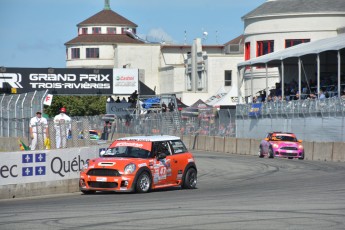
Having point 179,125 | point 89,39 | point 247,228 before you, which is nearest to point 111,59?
point 89,39

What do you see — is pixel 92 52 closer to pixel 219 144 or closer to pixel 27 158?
pixel 219 144

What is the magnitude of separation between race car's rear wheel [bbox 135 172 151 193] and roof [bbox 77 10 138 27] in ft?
408

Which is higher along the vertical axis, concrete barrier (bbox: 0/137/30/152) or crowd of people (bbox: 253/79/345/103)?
crowd of people (bbox: 253/79/345/103)

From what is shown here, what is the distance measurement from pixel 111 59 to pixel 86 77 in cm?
8232

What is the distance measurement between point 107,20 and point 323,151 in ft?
362

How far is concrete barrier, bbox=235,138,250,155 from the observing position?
45.8m

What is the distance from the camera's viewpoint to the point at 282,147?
40.0 metres

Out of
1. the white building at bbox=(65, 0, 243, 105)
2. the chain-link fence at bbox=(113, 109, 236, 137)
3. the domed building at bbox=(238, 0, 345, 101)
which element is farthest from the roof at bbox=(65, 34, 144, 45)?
the chain-link fence at bbox=(113, 109, 236, 137)

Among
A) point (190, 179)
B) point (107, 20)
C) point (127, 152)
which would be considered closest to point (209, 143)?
point (190, 179)

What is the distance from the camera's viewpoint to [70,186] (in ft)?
73.9

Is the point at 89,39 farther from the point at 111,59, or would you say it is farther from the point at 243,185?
the point at 243,185

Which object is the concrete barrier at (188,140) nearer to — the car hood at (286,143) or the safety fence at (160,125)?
the safety fence at (160,125)

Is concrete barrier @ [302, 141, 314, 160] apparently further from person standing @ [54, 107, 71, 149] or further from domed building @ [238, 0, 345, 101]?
domed building @ [238, 0, 345, 101]

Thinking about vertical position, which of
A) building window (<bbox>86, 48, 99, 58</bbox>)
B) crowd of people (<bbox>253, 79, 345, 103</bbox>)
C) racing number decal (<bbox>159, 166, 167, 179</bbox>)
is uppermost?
building window (<bbox>86, 48, 99, 58</bbox>)
